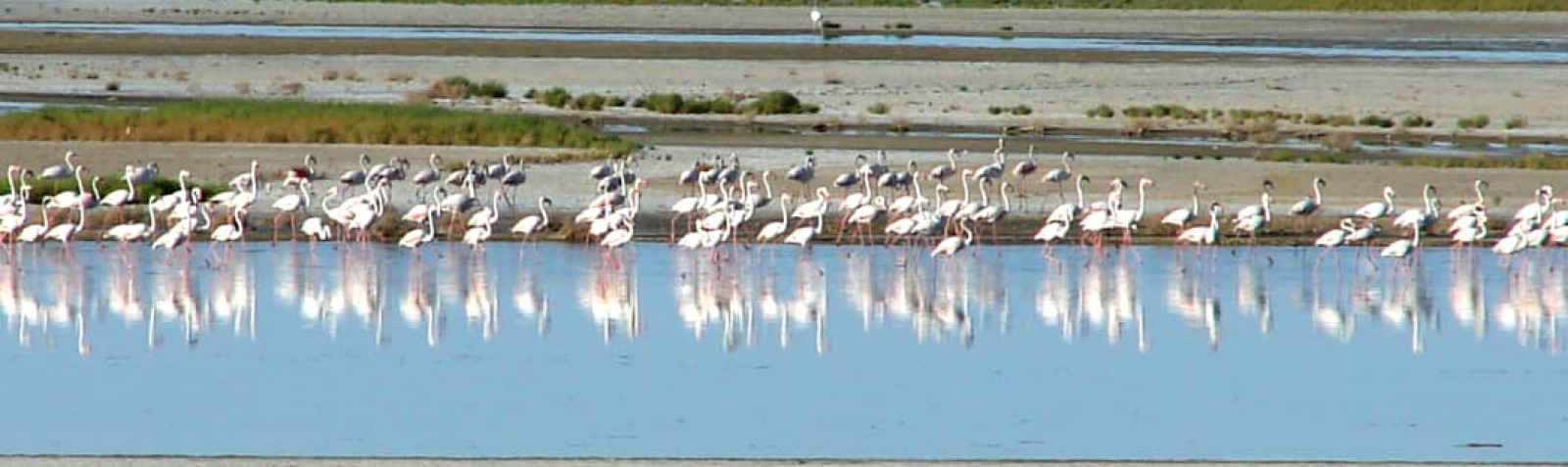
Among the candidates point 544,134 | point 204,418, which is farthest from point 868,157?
point 204,418

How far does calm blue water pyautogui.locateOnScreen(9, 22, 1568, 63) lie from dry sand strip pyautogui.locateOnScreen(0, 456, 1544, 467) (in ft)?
185

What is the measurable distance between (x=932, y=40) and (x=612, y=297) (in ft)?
209

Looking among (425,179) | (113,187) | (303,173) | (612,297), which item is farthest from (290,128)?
(612,297)

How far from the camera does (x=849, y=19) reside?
104562mm

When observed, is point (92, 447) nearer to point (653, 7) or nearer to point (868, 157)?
point (868, 157)

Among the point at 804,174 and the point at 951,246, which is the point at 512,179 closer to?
the point at 804,174

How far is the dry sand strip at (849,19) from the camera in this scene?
91438 mm

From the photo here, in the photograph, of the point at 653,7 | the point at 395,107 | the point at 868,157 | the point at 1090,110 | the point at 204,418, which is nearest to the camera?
the point at 204,418

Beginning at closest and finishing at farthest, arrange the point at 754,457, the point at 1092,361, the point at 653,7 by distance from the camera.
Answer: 1. the point at 754,457
2. the point at 1092,361
3. the point at 653,7

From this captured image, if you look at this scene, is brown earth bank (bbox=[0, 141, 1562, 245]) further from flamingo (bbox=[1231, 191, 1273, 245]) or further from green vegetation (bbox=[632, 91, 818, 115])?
green vegetation (bbox=[632, 91, 818, 115])

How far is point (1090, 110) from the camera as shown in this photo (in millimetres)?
45906

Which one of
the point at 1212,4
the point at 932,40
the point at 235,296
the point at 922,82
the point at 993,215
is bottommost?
the point at 235,296

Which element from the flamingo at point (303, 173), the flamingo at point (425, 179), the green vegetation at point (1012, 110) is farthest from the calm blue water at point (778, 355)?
the green vegetation at point (1012, 110)

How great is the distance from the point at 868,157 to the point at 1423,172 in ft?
22.3
